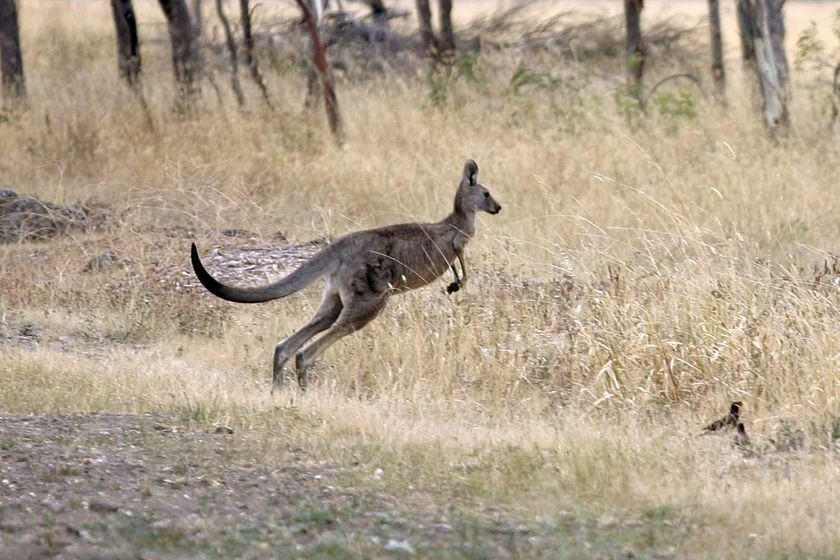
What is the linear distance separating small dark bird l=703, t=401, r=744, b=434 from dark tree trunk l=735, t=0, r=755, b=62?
1093cm

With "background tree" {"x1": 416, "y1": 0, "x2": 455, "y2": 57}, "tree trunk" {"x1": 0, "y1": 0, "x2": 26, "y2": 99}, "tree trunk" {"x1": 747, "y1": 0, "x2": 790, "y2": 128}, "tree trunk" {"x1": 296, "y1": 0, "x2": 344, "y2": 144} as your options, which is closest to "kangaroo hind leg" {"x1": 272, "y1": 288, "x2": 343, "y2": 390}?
"tree trunk" {"x1": 296, "y1": 0, "x2": 344, "y2": 144}

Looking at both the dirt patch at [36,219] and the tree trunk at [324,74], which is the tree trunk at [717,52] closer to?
the tree trunk at [324,74]

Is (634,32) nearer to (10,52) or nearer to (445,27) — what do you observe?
(445,27)

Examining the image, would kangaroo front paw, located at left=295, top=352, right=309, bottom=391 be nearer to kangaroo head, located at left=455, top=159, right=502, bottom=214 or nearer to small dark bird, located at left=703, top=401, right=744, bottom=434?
kangaroo head, located at left=455, top=159, right=502, bottom=214

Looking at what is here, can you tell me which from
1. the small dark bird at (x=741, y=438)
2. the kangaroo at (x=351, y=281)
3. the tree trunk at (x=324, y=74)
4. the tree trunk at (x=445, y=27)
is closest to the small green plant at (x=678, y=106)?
the tree trunk at (x=324, y=74)

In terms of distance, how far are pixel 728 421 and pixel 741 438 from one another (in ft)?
1.21

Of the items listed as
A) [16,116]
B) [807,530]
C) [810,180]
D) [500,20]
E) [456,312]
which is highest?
[500,20]

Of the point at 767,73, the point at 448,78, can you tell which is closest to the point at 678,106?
the point at 767,73

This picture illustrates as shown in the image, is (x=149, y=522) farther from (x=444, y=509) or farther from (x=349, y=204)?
(x=349, y=204)

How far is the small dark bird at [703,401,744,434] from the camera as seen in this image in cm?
766

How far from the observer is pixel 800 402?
7.97 m

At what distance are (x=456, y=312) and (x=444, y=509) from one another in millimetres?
3668

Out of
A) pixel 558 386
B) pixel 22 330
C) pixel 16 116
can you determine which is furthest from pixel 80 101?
pixel 558 386

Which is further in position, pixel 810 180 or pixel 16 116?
pixel 16 116
